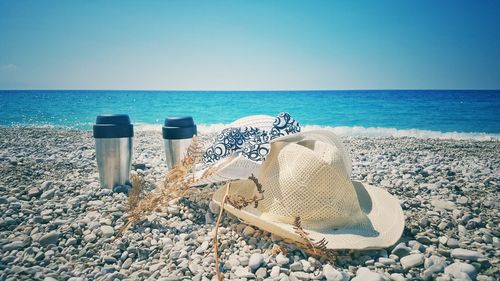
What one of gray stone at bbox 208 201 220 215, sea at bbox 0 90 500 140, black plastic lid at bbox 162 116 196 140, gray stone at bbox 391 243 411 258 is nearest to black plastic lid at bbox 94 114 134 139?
black plastic lid at bbox 162 116 196 140

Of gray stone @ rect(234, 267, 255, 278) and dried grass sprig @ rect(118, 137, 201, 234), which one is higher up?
dried grass sprig @ rect(118, 137, 201, 234)

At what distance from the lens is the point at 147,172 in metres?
4.67

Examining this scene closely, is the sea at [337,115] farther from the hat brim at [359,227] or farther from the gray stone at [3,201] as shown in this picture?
the gray stone at [3,201]

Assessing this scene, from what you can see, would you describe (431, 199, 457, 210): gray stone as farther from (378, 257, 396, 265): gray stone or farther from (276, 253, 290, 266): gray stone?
(276, 253, 290, 266): gray stone

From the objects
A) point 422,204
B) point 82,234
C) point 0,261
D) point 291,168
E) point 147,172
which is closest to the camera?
point 0,261

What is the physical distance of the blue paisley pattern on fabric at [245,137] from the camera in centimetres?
301

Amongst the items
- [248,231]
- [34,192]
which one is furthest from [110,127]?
[248,231]

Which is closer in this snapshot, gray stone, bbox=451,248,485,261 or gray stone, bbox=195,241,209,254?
gray stone, bbox=451,248,485,261

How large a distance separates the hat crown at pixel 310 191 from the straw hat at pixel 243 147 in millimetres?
457

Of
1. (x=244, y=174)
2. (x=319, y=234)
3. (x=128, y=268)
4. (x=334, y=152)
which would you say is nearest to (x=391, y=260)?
(x=319, y=234)

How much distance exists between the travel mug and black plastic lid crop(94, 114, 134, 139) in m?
0.46

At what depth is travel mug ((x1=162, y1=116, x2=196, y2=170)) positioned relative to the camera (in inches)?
137

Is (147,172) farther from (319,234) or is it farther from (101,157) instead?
(319,234)

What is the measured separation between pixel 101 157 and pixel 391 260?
9.54 feet
